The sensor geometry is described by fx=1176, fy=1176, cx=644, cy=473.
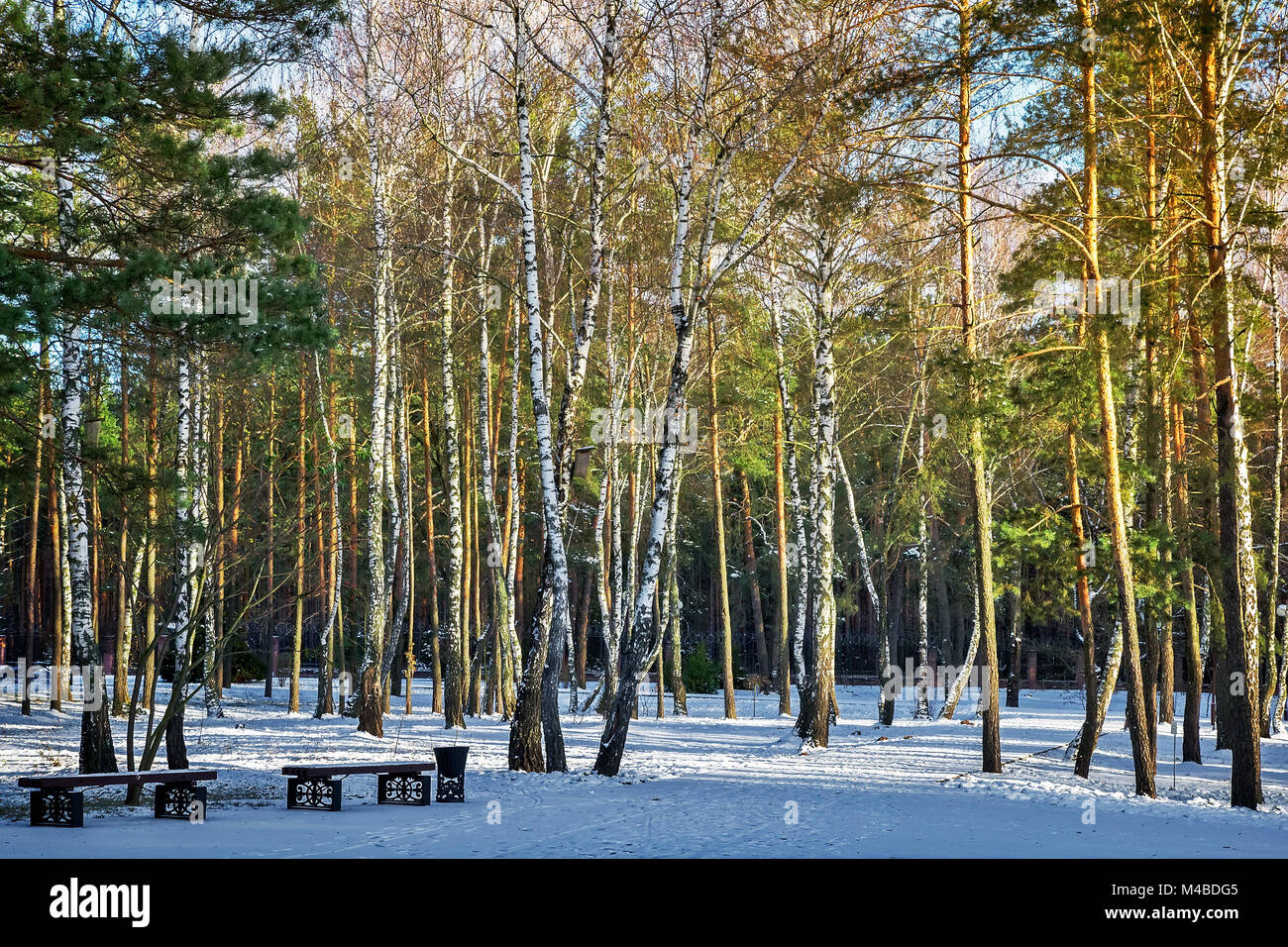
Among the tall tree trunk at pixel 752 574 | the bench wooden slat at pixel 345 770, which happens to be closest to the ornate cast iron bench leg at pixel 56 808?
the bench wooden slat at pixel 345 770

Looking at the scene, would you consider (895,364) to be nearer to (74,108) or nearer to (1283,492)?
(1283,492)

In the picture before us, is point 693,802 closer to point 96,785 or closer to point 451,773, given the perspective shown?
point 451,773

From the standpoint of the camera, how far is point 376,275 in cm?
1972

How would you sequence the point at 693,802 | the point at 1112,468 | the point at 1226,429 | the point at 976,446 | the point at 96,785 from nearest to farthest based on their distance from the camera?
the point at 96,785
the point at 693,802
the point at 1226,429
the point at 1112,468
the point at 976,446

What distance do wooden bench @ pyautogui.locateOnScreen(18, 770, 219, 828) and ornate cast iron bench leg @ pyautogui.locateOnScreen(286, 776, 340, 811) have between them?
2.53 ft

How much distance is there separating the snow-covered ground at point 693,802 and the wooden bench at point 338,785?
0.69ft

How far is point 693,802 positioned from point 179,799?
4989 mm

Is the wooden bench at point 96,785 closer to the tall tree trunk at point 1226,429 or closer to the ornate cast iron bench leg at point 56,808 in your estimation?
the ornate cast iron bench leg at point 56,808

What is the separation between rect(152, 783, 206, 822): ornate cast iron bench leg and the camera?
10414 mm

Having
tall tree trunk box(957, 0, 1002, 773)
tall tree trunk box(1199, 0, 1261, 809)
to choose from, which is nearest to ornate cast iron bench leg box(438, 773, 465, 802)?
tall tree trunk box(957, 0, 1002, 773)

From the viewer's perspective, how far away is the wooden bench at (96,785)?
9508mm

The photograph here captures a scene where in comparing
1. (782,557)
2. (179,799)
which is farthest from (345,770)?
(782,557)

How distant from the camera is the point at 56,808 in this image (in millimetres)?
9727

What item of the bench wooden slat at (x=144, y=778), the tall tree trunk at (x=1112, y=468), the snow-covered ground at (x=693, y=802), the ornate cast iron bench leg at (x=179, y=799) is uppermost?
the tall tree trunk at (x=1112, y=468)
